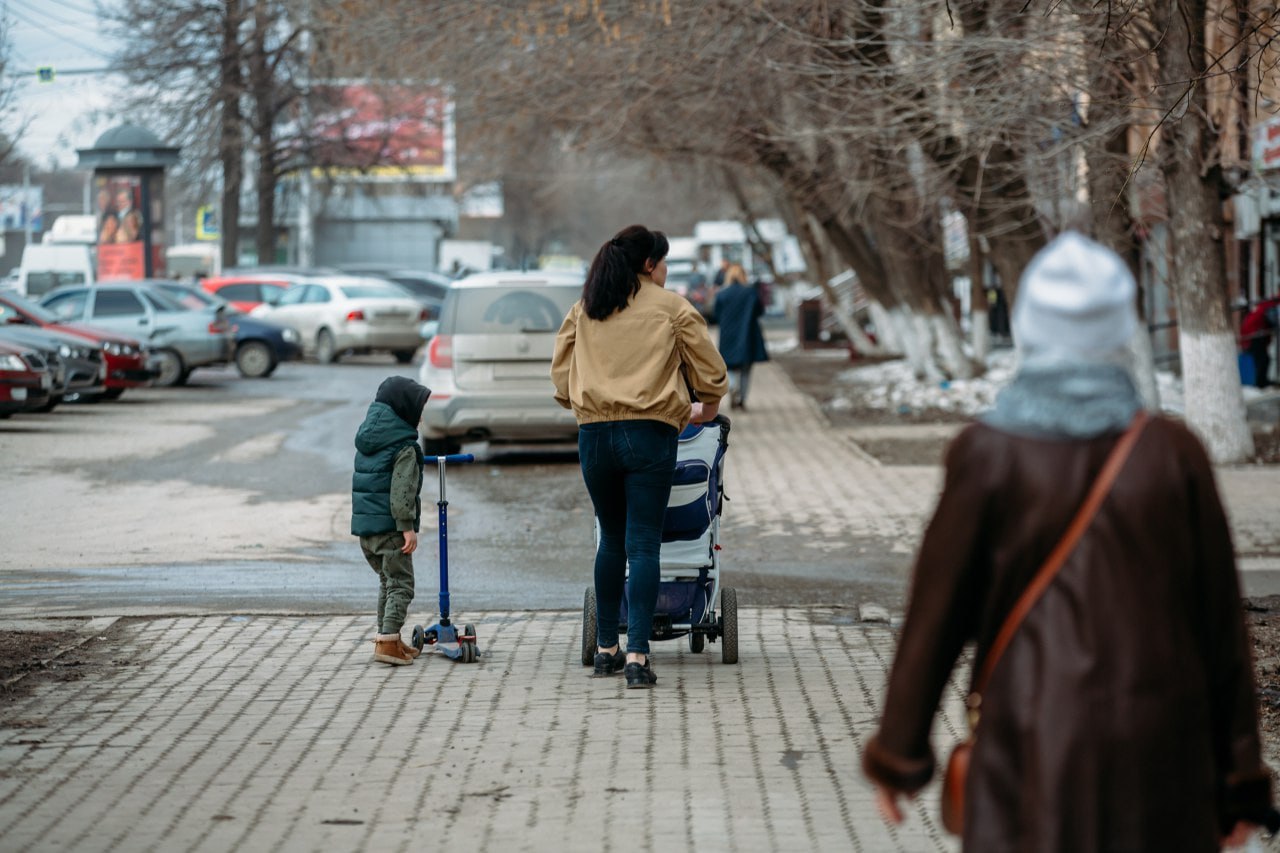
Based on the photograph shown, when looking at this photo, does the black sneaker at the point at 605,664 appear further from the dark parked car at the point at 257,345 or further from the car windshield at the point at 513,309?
the dark parked car at the point at 257,345

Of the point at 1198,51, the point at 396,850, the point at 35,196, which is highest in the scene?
the point at 35,196

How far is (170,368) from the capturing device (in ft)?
85.9

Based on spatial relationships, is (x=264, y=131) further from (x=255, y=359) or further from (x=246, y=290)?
(x=255, y=359)

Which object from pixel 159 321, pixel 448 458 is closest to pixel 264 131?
pixel 159 321

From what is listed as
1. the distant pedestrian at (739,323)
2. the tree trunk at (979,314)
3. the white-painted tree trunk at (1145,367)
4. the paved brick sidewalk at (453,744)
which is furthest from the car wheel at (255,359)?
the paved brick sidewalk at (453,744)

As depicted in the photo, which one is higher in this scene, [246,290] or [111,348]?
[246,290]

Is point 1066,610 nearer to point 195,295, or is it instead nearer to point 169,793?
point 169,793

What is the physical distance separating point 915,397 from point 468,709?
1691 centimetres

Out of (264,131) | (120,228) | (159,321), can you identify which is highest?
(264,131)

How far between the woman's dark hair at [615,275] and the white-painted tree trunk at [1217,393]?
29.9 feet

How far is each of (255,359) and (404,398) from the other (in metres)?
22.1

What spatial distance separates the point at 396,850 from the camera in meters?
4.77

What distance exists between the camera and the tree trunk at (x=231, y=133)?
3872cm

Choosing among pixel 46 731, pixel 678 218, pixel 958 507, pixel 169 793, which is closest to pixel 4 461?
pixel 46 731
